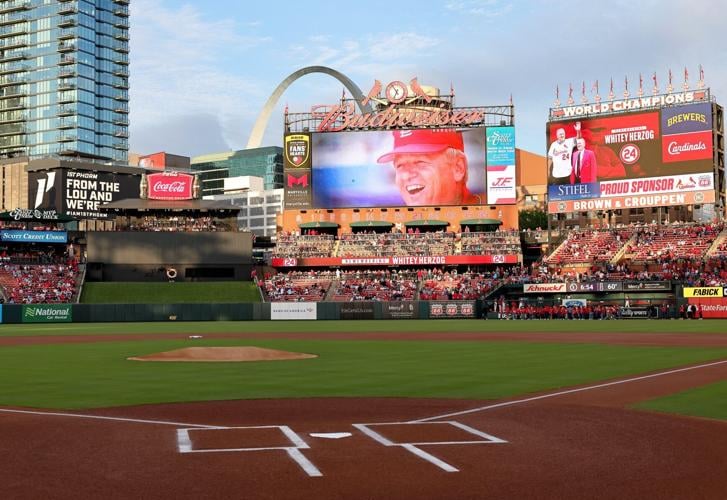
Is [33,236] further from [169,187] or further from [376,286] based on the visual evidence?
[376,286]

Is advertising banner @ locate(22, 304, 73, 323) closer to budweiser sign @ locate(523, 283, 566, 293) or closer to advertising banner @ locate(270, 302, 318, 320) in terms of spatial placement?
advertising banner @ locate(270, 302, 318, 320)

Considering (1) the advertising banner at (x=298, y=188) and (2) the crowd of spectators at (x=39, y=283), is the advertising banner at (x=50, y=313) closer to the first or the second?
(2) the crowd of spectators at (x=39, y=283)

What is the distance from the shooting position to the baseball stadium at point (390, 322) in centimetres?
1079

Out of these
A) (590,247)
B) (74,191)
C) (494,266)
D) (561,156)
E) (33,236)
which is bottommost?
(494,266)

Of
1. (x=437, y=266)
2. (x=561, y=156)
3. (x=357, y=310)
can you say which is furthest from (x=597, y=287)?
(x=437, y=266)

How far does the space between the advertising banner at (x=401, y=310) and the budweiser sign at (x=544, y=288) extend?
10.4m

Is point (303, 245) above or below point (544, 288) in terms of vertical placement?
above

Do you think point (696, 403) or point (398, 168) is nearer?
point (696, 403)

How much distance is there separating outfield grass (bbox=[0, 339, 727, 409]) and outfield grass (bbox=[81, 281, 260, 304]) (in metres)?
42.5

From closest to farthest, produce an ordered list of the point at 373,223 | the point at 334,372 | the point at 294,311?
the point at 334,372
the point at 294,311
the point at 373,223

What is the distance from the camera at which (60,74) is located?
490 feet

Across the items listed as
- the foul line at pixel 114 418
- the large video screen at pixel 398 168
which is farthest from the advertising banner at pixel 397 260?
the foul line at pixel 114 418

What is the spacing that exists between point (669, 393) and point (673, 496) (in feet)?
31.4

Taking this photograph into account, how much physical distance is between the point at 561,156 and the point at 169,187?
42049 millimetres
